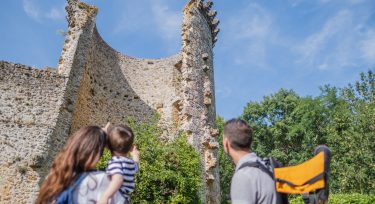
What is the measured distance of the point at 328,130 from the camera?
25.2 m

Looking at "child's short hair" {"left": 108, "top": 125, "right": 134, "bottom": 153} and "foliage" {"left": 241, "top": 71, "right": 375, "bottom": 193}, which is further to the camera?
"foliage" {"left": 241, "top": 71, "right": 375, "bottom": 193}

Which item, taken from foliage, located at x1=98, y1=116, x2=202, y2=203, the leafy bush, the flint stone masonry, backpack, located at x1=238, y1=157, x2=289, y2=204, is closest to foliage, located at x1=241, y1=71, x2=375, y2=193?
the leafy bush

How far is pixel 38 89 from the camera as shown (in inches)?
490

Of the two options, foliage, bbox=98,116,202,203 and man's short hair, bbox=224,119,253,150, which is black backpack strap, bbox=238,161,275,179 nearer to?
man's short hair, bbox=224,119,253,150

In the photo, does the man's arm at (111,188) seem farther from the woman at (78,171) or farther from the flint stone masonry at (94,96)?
the flint stone masonry at (94,96)

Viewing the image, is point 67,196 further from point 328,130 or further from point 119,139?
point 328,130

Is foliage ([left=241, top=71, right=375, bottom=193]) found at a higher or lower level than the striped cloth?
higher

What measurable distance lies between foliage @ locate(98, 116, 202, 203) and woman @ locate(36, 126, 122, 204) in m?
8.65

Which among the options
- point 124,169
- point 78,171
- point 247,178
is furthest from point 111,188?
point 247,178

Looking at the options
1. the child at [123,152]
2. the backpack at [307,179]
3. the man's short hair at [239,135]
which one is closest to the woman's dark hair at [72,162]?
the child at [123,152]

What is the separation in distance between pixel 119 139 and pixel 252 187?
4.71ft

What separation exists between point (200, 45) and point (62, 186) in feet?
47.2

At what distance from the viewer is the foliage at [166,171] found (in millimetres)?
11391

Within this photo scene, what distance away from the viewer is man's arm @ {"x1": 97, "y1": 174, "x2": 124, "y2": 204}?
9.34 ft
